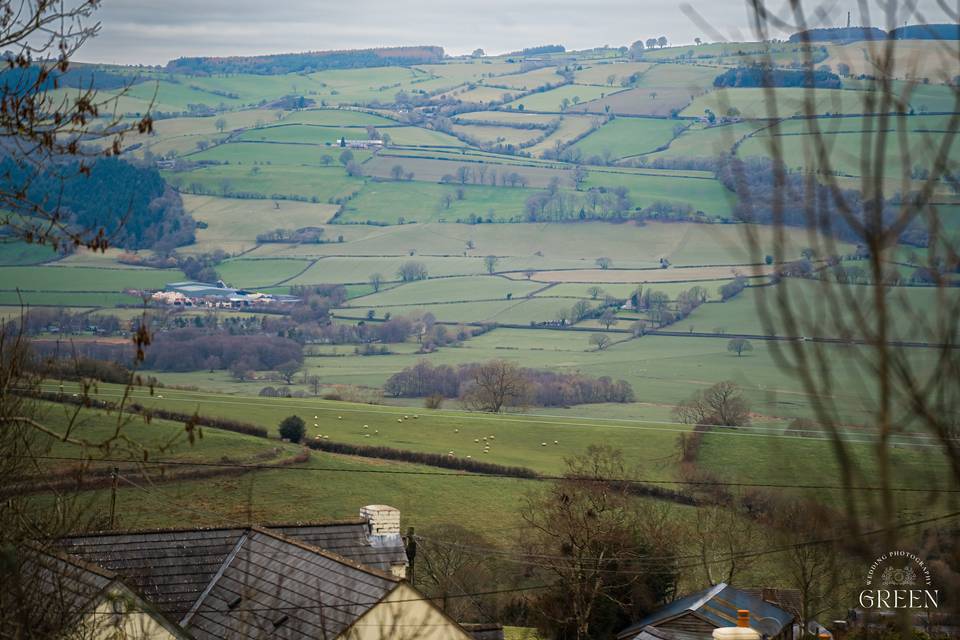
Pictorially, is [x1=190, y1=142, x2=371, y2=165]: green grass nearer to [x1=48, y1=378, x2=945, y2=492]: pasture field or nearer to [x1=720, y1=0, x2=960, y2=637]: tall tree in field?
[x1=48, y1=378, x2=945, y2=492]: pasture field

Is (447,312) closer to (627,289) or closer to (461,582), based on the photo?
(627,289)

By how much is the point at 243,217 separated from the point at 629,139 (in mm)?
53508

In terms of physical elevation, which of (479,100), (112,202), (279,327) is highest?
(479,100)

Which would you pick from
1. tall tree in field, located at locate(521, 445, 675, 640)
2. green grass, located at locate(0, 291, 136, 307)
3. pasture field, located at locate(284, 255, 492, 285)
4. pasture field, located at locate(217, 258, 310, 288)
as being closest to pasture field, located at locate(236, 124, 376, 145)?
pasture field, located at locate(217, 258, 310, 288)

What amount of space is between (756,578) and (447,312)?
65348 millimetres

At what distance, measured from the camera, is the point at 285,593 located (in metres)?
12.9

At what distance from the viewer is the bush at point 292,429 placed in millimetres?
45938

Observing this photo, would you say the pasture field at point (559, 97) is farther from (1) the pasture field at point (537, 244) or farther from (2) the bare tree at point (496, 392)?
(2) the bare tree at point (496, 392)

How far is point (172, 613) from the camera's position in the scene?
542 inches

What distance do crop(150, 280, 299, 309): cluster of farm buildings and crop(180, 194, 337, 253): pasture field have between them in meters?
14.7

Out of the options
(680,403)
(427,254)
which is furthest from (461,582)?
(427,254)

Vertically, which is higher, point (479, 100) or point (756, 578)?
point (479, 100)

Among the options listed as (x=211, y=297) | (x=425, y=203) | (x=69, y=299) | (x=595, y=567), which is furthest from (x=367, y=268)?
(x=595, y=567)

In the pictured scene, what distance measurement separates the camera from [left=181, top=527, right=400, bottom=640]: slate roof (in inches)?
477
